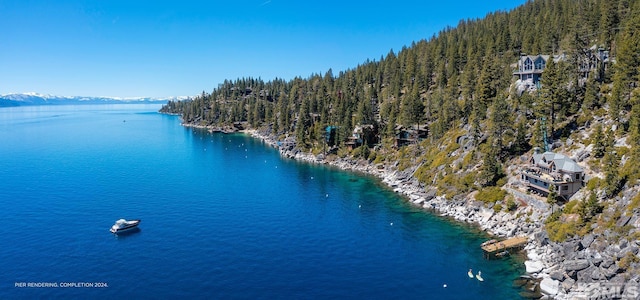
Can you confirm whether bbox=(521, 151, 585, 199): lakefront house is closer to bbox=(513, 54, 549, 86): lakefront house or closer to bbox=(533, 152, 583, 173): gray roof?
bbox=(533, 152, 583, 173): gray roof

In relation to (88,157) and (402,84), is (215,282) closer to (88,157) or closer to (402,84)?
(88,157)

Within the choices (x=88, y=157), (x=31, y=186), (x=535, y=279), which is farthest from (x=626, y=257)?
(x=88, y=157)

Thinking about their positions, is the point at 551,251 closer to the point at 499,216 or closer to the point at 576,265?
the point at 576,265

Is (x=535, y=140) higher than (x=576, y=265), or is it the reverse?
→ (x=535, y=140)

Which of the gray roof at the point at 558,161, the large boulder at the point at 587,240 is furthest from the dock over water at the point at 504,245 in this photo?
the gray roof at the point at 558,161

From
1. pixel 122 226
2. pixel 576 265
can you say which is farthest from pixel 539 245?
pixel 122 226

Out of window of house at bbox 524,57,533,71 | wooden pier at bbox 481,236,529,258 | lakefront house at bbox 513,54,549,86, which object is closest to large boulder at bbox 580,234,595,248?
wooden pier at bbox 481,236,529,258
